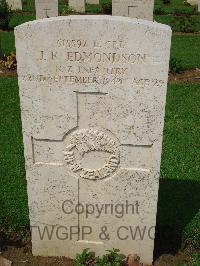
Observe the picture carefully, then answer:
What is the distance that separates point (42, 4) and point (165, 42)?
1226 centimetres

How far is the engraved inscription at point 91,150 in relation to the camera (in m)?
3.22

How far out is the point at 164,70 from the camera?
291cm

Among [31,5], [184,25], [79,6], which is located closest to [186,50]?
[184,25]

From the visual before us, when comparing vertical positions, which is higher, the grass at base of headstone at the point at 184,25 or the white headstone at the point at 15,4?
the white headstone at the point at 15,4

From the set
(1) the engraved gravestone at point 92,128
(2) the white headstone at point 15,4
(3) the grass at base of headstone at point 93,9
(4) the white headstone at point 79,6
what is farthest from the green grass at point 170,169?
(2) the white headstone at point 15,4

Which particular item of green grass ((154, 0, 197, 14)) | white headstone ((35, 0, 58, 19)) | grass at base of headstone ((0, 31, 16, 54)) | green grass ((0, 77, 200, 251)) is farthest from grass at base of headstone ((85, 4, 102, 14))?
green grass ((0, 77, 200, 251))

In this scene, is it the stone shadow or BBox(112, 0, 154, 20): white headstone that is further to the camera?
BBox(112, 0, 154, 20): white headstone

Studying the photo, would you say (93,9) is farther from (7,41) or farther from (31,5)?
(7,41)

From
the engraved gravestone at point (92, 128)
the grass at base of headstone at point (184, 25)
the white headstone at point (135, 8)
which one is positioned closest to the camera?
the engraved gravestone at point (92, 128)

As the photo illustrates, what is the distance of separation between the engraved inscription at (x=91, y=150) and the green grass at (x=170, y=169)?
1131 mm

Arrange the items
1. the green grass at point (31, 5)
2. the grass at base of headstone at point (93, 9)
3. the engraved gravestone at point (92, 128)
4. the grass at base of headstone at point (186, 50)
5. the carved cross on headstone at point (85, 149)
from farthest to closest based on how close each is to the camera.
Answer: the green grass at point (31, 5) < the grass at base of headstone at point (93, 9) < the grass at base of headstone at point (186, 50) < the carved cross on headstone at point (85, 149) < the engraved gravestone at point (92, 128)

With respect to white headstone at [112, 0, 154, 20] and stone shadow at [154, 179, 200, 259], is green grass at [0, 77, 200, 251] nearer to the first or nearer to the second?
stone shadow at [154, 179, 200, 259]

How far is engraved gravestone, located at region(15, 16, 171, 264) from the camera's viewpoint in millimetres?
2854

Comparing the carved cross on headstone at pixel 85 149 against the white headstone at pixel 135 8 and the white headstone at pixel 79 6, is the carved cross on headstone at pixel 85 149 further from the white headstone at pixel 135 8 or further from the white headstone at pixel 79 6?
the white headstone at pixel 79 6
